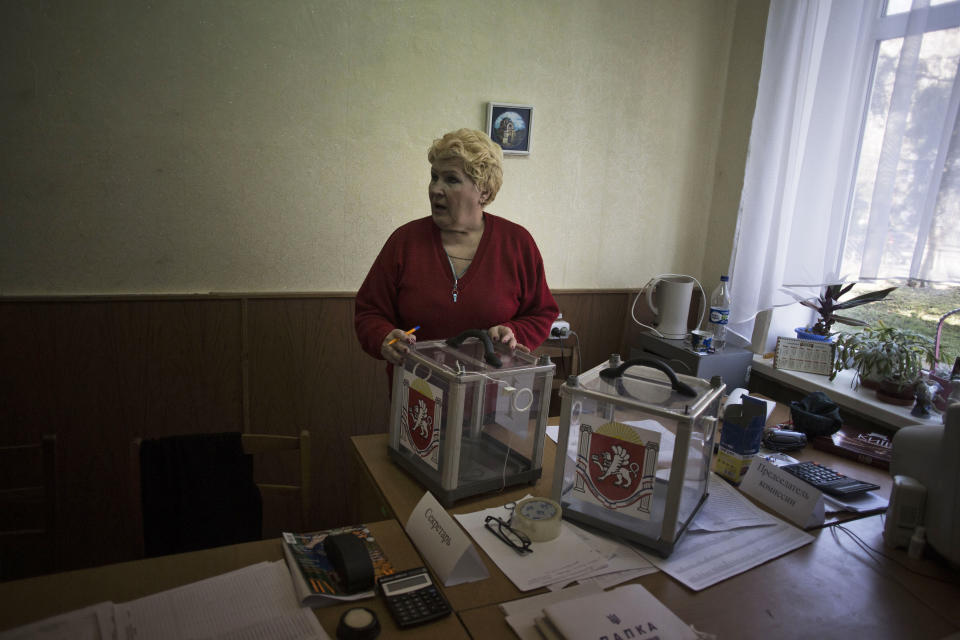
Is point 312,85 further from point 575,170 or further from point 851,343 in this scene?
point 851,343

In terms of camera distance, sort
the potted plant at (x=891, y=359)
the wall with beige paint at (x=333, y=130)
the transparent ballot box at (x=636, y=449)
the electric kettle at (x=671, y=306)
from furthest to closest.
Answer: the electric kettle at (x=671, y=306) < the potted plant at (x=891, y=359) < the wall with beige paint at (x=333, y=130) < the transparent ballot box at (x=636, y=449)

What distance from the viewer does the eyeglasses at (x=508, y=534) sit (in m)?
1.21

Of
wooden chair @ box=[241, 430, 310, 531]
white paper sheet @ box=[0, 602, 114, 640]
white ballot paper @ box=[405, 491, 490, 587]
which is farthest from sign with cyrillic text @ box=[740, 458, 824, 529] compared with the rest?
white paper sheet @ box=[0, 602, 114, 640]

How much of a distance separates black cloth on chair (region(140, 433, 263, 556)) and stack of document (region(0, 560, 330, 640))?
0.45 m

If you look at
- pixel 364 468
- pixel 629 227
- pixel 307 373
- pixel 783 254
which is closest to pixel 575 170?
pixel 629 227

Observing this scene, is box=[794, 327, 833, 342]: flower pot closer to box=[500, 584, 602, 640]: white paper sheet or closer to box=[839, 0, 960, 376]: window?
box=[839, 0, 960, 376]: window

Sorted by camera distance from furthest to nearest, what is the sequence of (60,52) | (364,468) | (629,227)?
(629,227)
(60,52)
(364,468)

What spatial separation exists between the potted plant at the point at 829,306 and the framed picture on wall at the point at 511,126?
1.40 m

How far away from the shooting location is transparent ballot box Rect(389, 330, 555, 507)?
4.28 feet

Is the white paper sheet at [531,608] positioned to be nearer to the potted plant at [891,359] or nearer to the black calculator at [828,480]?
the black calculator at [828,480]

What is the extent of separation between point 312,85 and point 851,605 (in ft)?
7.56

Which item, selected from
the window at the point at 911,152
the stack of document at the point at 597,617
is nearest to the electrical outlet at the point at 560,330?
the window at the point at 911,152

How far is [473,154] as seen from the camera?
1.71 metres

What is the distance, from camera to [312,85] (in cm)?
225
